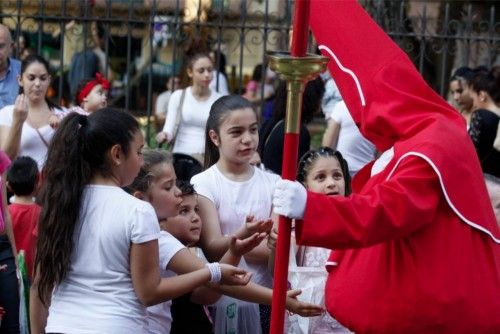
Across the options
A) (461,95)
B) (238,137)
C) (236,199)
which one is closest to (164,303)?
(236,199)

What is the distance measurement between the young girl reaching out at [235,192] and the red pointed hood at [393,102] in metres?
1.20

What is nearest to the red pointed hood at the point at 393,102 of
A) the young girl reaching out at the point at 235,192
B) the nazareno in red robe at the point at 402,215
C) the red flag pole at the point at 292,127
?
the nazareno in red robe at the point at 402,215

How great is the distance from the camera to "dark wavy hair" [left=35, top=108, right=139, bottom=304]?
14.9 ft

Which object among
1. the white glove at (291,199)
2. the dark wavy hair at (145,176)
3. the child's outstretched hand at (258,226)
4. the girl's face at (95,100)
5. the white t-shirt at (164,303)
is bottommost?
the white t-shirt at (164,303)

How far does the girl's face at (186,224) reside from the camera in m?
5.39

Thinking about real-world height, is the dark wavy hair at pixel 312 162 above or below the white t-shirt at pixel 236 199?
above

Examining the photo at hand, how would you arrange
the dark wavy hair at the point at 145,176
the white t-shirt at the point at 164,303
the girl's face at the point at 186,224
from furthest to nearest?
the girl's face at the point at 186,224, the dark wavy hair at the point at 145,176, the white t-shirt at the point at 164,303

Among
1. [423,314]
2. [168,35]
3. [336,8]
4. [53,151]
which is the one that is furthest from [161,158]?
[168,35]

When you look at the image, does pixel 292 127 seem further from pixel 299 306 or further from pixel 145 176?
pixel 145 176

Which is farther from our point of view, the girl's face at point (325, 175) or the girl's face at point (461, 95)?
the girl's face at point (461, 95)

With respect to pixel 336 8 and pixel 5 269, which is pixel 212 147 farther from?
pixel 336 8

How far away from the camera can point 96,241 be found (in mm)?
4500

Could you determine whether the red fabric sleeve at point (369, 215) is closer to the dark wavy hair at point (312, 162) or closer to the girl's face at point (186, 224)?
the girl's face at point (186, 224)

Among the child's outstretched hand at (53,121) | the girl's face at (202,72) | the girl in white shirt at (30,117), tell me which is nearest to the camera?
the girl in white shirt at (30,117)
